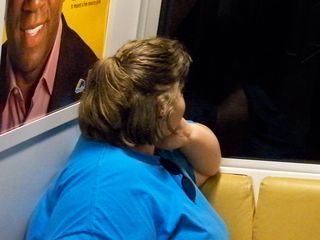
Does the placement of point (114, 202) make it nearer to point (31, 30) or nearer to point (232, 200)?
point (31, 30)

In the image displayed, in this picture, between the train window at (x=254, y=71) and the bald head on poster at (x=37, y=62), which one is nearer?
the bald head on poster at (x=37, y=62)

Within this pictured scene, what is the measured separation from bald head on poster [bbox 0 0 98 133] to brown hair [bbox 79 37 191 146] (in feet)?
0.38

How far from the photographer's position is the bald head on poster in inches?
52.5

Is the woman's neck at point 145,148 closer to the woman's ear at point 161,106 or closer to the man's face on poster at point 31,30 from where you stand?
the woman's ear at point 161,106

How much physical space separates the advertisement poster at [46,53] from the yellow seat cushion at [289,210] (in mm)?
783

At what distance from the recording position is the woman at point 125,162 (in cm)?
144

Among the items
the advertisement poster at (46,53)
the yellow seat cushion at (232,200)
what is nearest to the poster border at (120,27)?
the advertisement poster at (46,53)

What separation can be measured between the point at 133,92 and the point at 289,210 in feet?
2.89

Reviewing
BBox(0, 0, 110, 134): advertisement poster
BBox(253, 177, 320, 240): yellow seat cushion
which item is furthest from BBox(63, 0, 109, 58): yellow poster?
BBox(253, 177, 320, 240): yellow seat cushion

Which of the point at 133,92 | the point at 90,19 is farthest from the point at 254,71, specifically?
the point at 133,92

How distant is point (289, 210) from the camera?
206cm

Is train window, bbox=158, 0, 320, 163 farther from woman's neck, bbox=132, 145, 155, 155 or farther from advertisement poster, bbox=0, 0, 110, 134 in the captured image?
woman's neck, bbox=132, 145, 155, 155

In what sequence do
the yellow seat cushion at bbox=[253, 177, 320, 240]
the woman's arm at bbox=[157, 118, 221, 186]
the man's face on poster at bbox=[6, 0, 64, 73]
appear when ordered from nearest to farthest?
the man's face on poster at bbox=[6, 0, 64, 73] → the woman's arm at bbox=[157, 118, 221, 186] → the yellow seat cushion at bbox=[253, 177, 320, 240]

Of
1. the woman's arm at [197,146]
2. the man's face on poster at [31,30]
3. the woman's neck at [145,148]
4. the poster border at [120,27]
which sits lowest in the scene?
the woman's arm at [197,146]
